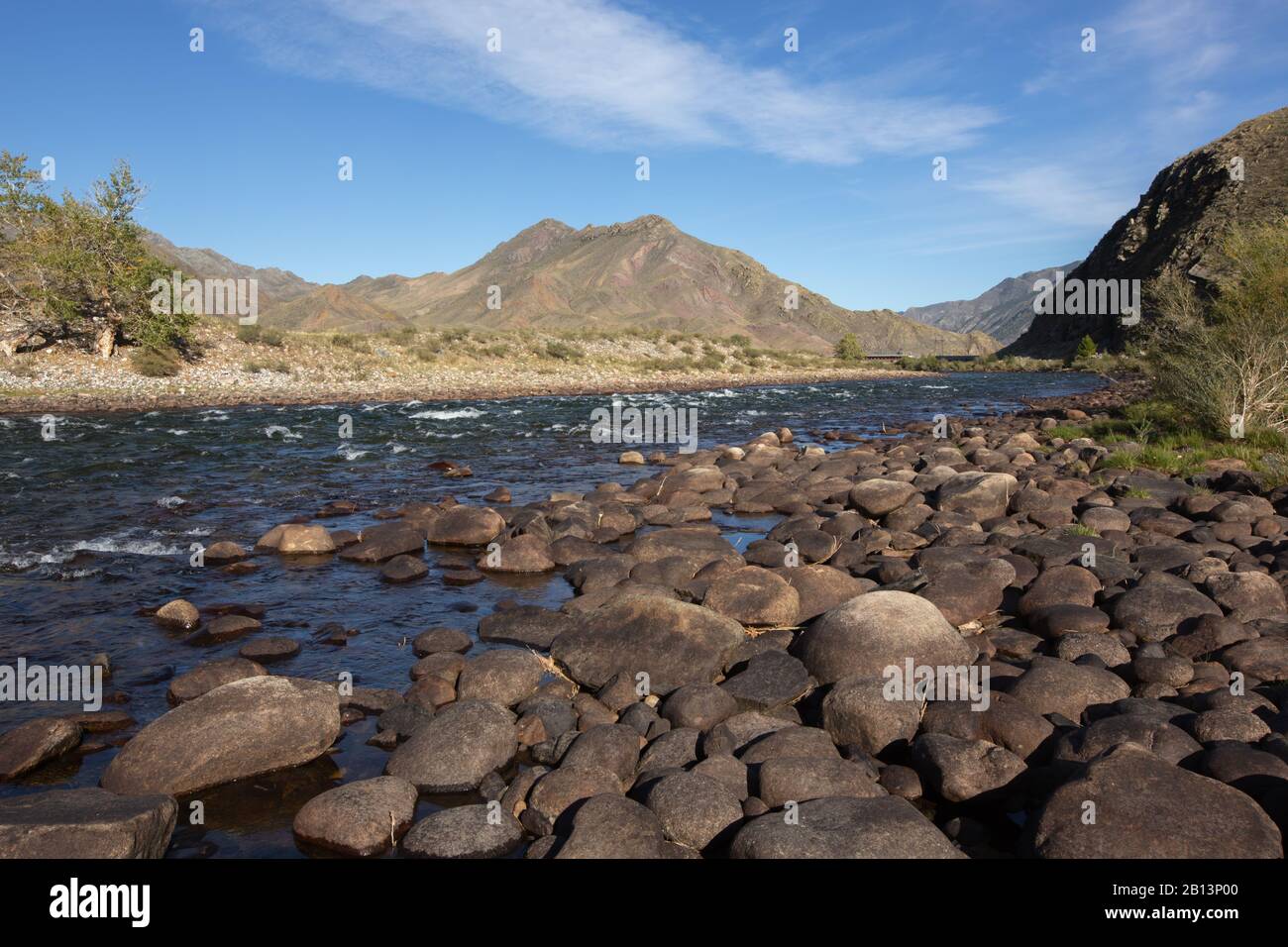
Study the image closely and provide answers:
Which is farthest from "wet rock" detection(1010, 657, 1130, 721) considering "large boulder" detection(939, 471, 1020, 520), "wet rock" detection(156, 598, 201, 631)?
"wet rock" detection(156, 598, 201, 631)

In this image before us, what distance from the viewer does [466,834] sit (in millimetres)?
4938

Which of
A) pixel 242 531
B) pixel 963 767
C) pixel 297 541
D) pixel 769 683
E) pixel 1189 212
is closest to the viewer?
pixel 963 767

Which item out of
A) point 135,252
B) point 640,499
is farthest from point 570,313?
point 640,499

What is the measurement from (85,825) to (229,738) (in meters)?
1.34

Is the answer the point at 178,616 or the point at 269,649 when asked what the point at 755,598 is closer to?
the point at 269,649

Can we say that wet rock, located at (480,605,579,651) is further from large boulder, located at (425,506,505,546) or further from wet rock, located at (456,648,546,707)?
large boulder, located at (425,506,505,546)

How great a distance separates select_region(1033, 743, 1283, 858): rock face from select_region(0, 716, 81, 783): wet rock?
23.2 ft

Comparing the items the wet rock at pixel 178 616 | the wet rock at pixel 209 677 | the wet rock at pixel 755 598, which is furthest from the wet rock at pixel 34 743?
the wet rock at pixel 755 598

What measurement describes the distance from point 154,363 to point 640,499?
34894mm

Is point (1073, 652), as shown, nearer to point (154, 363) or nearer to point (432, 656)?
point (432, 656)

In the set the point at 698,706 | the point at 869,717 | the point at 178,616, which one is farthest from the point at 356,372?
the point at 869,717

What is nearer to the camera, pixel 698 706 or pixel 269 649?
pixel 698 706

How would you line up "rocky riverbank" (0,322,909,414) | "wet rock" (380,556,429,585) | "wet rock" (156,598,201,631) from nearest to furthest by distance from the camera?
"wet rock" (156,598,201,631)
"wet rock" (380,556,429,585)
"rocky riverbank" (0,322,909,414)

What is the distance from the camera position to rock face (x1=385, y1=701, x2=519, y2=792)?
5691 mm
